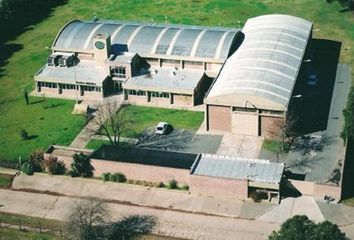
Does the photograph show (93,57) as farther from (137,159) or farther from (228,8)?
(228,8)

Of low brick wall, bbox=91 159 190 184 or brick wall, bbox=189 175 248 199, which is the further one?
low brick wall, bbox=91 159 190 184

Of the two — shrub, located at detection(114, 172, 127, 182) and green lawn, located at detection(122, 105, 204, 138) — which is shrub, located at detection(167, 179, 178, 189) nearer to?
shrub, located at detection(114, 172, 127, 182)

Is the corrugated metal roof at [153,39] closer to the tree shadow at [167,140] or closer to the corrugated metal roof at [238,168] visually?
the tree shadow at [167,140]

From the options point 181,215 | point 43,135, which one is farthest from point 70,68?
point 181,215

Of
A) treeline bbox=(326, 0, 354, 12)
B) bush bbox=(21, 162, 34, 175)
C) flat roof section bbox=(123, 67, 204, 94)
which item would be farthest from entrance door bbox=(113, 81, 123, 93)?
treeline bbox=(326, 0, 354, 12)

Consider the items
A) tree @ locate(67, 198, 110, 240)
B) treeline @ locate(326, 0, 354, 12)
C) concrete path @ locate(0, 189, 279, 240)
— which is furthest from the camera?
treeline @ locate(326, 0, 354, 12)

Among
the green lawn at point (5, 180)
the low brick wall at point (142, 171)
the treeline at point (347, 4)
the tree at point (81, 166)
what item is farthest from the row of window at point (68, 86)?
the treeline at point (347, 4)

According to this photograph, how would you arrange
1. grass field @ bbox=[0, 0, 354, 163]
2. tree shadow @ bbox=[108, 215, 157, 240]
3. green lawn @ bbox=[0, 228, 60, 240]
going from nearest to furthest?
green lawn @ bbox=[0, 228, 60, 240] → tree shadow @ bbox=[108, 215, 157, 240] → grass field @ bbox=[0, 0, 354, 163]
